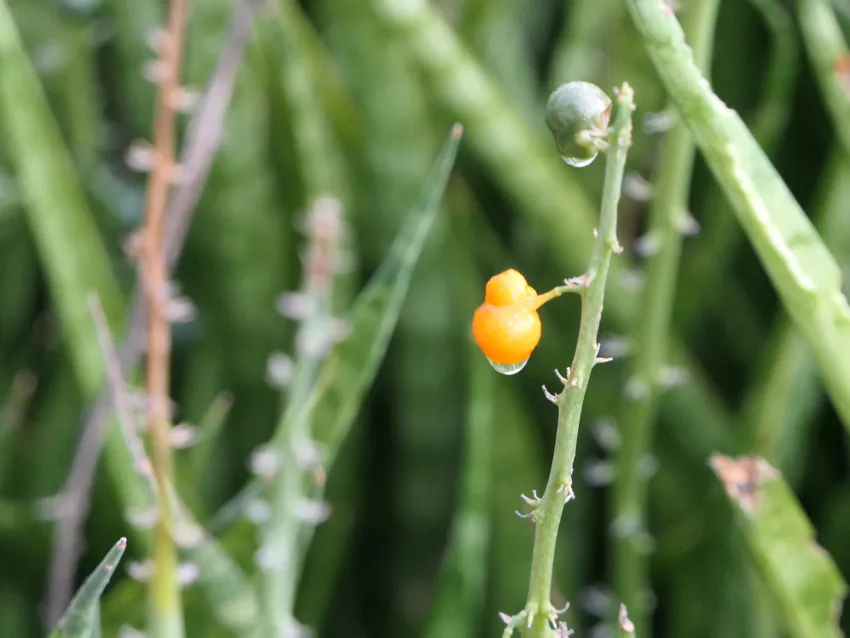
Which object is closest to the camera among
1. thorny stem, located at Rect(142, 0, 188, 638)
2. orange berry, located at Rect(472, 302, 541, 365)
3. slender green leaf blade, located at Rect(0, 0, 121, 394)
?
orange berry, located at Rect(472, 302, 541, 365)

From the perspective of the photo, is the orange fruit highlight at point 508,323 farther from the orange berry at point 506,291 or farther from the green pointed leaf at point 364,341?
the green pointed leaf at point 364,341

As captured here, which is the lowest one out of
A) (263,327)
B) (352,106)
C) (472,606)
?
(472,606)

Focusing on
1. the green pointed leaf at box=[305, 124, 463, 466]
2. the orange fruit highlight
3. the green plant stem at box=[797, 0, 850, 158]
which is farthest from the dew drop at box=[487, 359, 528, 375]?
the green plant stem at box=[797, 0, 850, 158]

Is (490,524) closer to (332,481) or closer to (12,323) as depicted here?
(332,481)

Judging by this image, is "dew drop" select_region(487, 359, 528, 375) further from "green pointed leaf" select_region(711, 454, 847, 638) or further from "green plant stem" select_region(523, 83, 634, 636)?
"green pointed leaf" select_region(711, 454, 847, 638)

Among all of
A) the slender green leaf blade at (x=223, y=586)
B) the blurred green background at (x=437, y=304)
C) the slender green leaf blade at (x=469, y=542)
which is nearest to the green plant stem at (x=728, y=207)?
the blurred green background at (x=437, y=304)

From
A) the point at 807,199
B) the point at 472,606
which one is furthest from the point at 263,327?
the point at 807,199
